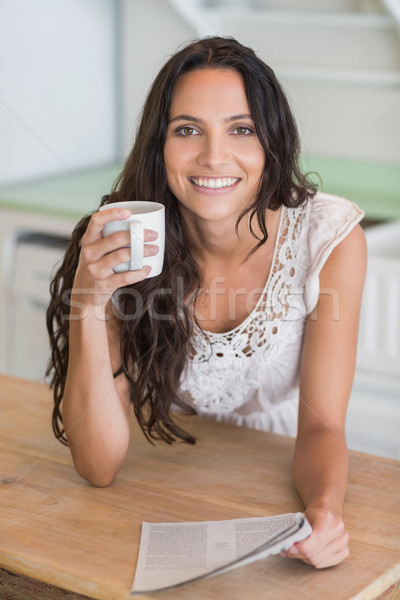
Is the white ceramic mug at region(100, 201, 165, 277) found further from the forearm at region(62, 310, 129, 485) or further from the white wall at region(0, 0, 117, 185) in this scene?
the white wall at region(0, 0, 117, 185)

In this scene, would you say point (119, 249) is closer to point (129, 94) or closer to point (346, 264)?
point (346, 264)

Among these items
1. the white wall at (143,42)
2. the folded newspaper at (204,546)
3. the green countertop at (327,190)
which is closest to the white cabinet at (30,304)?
the green countertop at (327,190)

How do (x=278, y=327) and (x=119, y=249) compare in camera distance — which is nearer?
(x=119, y=249)

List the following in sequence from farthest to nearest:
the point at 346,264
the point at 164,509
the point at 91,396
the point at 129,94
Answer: the point at 129,94 → the point at 346,264 → the point at 91,396 → the point at 164,509

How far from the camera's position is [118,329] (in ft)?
4.07

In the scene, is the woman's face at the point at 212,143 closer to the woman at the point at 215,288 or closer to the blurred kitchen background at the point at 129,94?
the woman at the point at 215,288

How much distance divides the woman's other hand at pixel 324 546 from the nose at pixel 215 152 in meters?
0.52

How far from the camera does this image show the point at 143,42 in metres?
2.64

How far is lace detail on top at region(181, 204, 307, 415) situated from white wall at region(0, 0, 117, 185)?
1.42 meters

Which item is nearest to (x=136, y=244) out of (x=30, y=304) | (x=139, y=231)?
(x=139, y=231)

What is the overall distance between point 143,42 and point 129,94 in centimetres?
17

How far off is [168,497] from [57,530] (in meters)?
0.14

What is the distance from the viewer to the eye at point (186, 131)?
1.19 m

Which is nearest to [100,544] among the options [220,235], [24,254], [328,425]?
[328,425]
